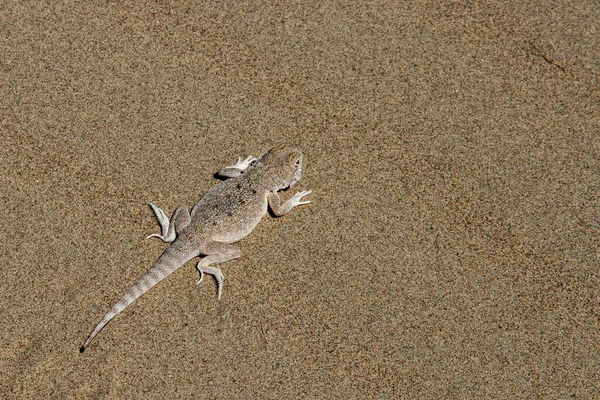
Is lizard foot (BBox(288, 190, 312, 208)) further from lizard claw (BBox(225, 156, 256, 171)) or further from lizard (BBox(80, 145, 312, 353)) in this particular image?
lizard claw (BBox(225, 156, 256, 171))

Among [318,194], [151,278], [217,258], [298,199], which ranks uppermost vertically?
[151,278]

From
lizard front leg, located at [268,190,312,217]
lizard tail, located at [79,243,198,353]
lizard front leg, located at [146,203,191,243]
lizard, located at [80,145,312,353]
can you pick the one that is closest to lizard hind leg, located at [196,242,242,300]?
lizard, located at [80,145,312,353]

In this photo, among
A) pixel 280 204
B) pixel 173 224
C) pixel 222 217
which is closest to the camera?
pixel 222 217

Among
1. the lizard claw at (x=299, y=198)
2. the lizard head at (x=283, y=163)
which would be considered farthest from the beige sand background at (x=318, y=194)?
the lizard head at (x=283, y=163)

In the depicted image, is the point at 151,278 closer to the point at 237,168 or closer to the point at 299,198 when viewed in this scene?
the point at 237,168

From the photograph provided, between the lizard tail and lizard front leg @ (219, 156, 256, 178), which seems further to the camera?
lizard front leg @ (219, 156, 256, 178)

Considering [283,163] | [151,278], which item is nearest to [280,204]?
[283,163]

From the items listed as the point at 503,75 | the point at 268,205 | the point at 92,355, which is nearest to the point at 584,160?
the point at 503,75
